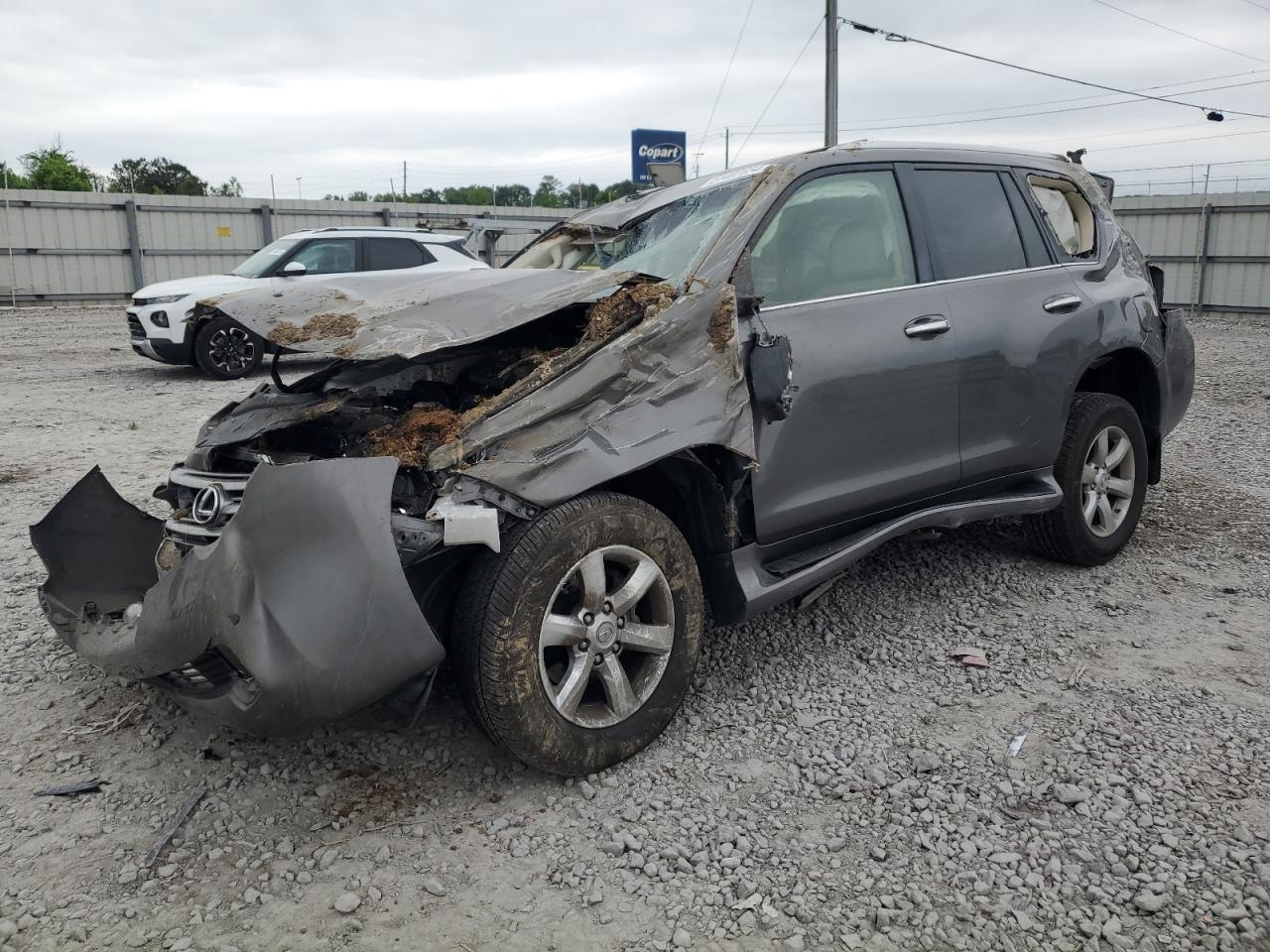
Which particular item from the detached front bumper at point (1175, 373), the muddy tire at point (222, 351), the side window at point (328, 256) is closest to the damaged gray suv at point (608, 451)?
the detached front bumper at point (1175, 373)

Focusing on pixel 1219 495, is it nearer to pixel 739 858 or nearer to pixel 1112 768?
pixel 1112 768

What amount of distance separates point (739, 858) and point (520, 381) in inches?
58.3

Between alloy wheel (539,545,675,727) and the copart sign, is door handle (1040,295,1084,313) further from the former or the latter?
the copart sign

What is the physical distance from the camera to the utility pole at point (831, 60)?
1577 centimetres

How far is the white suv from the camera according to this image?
11438mm

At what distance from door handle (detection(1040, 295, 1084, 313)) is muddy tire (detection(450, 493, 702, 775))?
216 cm

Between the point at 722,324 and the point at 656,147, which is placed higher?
the point at 656,147

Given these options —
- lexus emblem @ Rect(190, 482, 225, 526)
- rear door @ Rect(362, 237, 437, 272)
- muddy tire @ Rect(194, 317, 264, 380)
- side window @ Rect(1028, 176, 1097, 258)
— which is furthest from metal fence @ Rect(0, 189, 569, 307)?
lexus emblem @ Rect(190, 482, 225, 526)

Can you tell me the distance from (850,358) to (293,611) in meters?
2.09

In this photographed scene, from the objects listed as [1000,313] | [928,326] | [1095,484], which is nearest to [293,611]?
[928,326]

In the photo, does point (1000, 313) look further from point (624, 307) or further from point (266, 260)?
point (266, 260)

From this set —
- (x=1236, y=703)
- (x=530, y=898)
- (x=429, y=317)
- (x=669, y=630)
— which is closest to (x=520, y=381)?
(x=429, y=317)

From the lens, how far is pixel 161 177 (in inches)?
1689

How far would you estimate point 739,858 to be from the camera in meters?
2.71
